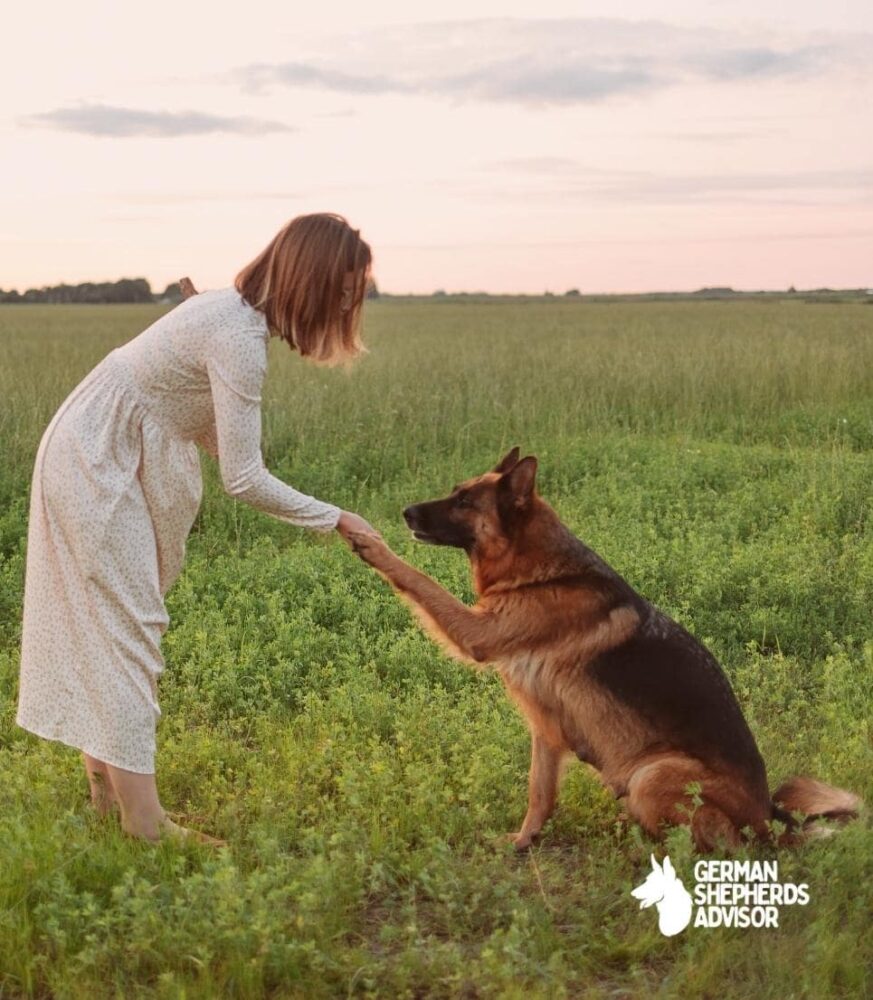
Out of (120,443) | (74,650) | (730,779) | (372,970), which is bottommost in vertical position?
(372,970)

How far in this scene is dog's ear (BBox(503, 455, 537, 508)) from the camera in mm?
4176

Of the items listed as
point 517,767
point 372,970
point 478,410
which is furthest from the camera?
point 478,410

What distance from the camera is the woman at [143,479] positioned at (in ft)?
12.4

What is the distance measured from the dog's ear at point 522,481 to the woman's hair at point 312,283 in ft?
2.50

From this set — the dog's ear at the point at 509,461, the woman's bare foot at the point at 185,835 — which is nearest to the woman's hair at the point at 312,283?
the dog's ear at the point at 509,461

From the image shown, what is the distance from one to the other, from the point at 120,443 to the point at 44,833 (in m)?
1.35

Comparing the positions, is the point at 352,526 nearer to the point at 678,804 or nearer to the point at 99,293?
the point at 678,804

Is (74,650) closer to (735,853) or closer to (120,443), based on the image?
(120,443)

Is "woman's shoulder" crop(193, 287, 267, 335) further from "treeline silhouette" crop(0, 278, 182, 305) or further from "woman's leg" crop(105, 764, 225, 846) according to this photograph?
"treeline silhouette" crop(0, 278, 182, 305)

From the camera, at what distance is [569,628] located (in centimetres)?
420

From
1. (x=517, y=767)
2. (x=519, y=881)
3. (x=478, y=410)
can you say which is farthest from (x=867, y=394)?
(x=519, y=881)

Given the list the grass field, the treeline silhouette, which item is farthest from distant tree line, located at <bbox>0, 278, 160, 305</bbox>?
the grass field

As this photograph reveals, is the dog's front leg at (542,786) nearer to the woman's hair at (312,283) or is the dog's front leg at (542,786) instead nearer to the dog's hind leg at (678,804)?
the dog's hind leg at (678,804)

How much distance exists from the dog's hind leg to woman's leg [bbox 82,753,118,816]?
1884 millimetres
